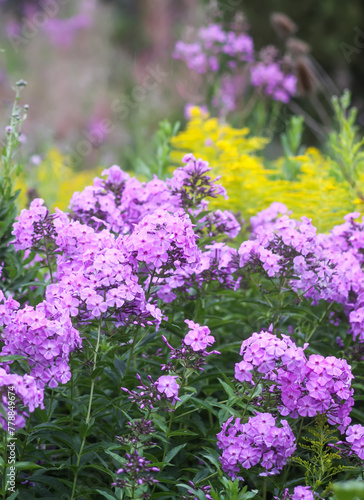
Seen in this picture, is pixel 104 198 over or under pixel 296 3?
under

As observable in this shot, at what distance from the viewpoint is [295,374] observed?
1995mm

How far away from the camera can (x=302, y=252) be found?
2318 millimetres

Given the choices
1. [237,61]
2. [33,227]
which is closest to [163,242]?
[33,227]

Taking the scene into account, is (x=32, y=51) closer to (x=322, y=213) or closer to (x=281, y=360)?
(x=322, y=213)

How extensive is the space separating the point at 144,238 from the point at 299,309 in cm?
75

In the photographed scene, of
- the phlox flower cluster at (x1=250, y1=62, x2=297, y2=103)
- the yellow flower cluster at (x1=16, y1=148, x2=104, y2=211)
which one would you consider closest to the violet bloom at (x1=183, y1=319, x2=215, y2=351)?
the yellow flower cluster at (x1=16, y1=148, x2=104, y2=211)

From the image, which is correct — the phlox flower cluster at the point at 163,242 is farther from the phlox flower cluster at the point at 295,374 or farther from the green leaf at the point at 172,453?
the green leaf at the point at 172,453

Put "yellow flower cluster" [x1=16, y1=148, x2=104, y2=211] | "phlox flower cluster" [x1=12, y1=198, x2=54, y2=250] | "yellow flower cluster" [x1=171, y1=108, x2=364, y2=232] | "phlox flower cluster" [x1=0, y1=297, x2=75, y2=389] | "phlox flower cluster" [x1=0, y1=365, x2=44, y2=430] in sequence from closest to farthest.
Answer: "phlox flower cluster" [x1=0, y1=365, x2=44, y2=430] < "phlox flower cluster" [x1=0, y1=297, x2=75, y2=389] < "phlox flower cluster" [x1=12, y1=198, x2=54, y2=250] < "yellow flower cluster" [x1=171, y1=108, x2=364, y2=232] < "yellow flower cluster" [x1=16, y1=148, x2=104, y2=211]

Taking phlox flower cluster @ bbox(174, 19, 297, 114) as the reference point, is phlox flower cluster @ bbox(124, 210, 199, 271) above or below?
below

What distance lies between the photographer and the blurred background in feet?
27.5

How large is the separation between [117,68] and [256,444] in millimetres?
12495

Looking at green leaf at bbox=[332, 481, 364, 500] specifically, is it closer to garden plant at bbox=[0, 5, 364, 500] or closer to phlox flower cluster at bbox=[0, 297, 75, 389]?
garden plant at bbox=[0, 5, 364, 500]

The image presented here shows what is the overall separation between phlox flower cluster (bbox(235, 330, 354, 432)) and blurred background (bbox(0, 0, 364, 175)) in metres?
4.33

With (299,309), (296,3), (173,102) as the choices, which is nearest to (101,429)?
(299,309)
